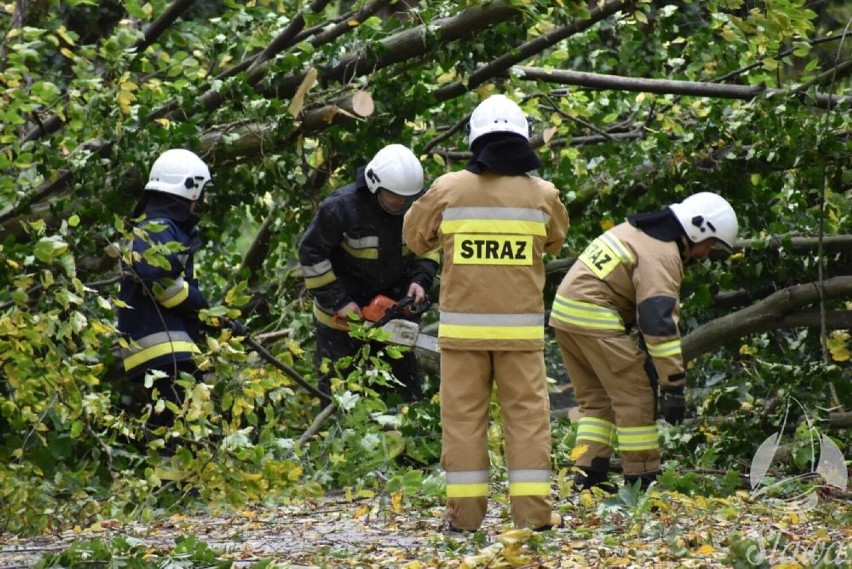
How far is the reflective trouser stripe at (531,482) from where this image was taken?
4.86 m

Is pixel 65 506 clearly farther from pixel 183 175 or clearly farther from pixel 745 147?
pixel 745 147

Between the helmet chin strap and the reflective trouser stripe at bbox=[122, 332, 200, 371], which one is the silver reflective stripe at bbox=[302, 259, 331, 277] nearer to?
the helmet chin strap

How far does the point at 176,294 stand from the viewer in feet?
21.6

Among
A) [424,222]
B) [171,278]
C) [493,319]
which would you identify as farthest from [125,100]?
[493,319]

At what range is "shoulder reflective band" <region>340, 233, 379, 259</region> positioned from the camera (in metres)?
7.00

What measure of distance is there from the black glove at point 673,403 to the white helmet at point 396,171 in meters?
1.74

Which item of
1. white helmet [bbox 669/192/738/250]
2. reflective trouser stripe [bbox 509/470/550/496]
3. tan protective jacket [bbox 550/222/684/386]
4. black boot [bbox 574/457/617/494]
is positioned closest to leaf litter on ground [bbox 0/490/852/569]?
reflective trouser stripe [bbox 509/470/550/496]

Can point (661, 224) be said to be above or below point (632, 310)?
above

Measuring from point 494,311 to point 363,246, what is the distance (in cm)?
230

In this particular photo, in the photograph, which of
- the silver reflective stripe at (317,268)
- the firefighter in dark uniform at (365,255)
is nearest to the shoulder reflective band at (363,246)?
the firefighter in dark uniform at (365,255)

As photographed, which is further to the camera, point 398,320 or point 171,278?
point 398,320

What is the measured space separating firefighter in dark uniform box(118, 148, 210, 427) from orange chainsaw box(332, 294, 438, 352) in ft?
3.01

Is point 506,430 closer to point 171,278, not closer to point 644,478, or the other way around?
point 644,478

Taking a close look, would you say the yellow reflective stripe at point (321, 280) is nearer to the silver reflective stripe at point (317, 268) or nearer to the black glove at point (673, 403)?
the silver reflective stripe at point (317, 268)
